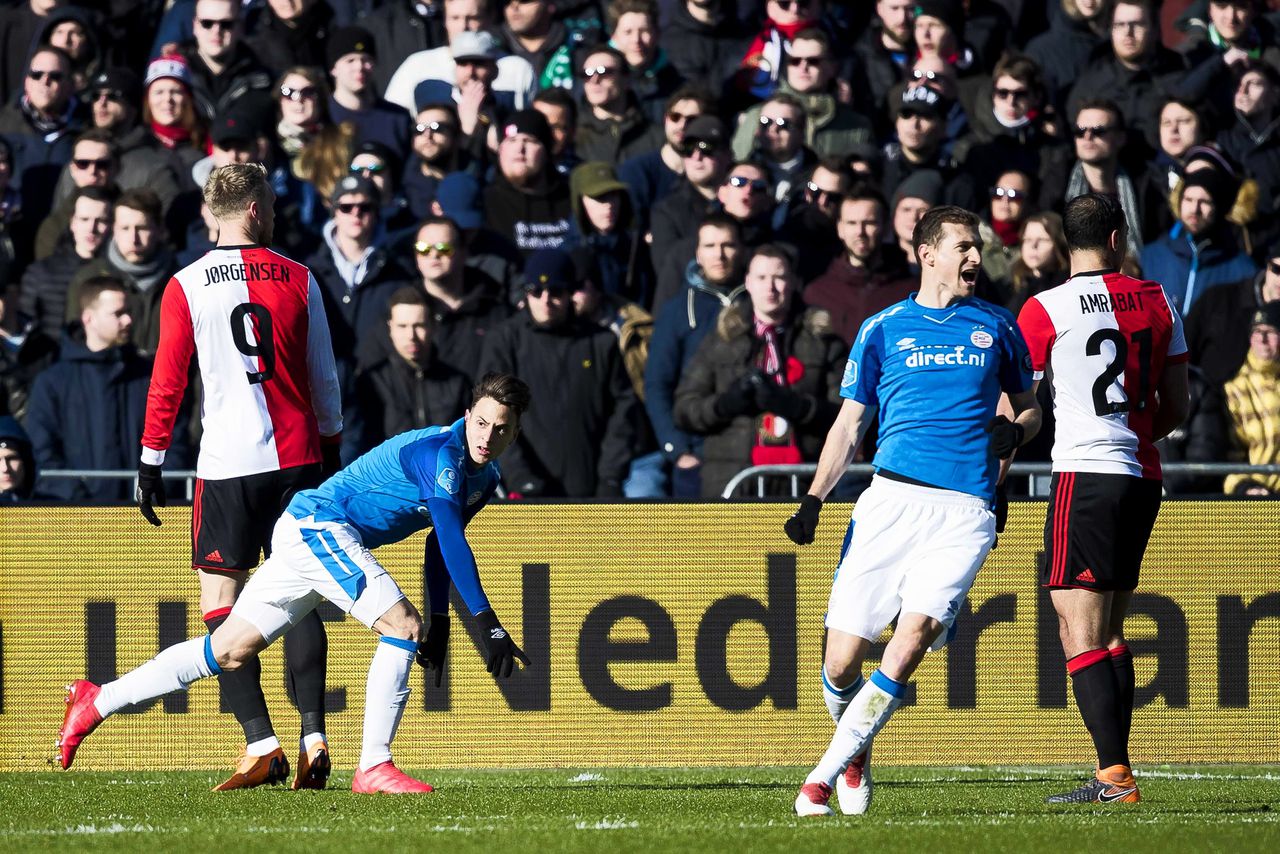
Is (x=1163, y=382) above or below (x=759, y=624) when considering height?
above

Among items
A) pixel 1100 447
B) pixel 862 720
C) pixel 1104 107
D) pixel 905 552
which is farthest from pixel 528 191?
pixel 862 720

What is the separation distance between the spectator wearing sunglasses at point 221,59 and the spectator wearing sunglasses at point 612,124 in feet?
7.23

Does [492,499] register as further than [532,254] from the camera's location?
No

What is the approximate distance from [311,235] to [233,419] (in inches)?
193

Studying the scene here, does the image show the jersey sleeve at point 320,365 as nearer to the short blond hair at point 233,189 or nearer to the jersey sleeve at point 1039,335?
the short blond hair at point 233,189

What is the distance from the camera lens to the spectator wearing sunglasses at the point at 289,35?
14260mm

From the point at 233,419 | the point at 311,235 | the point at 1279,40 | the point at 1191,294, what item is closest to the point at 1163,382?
the point at 233,419

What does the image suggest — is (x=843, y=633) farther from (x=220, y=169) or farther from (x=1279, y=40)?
(x=1279, y=40)

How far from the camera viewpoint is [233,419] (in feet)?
25.0

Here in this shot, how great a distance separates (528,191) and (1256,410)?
4594 mm

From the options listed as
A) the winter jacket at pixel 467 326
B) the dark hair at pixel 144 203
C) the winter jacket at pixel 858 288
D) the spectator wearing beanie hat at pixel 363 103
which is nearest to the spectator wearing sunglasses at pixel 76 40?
the spectator wearing beanie hat at pixel 363 103

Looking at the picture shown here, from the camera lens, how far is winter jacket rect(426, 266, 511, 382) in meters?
11.3

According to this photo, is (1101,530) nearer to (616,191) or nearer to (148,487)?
(148,487)

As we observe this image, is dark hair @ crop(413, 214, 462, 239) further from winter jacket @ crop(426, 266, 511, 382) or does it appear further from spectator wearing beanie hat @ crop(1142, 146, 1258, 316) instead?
spectator wearing beanie hat @ crop(1142, 146, 1258, 316)
